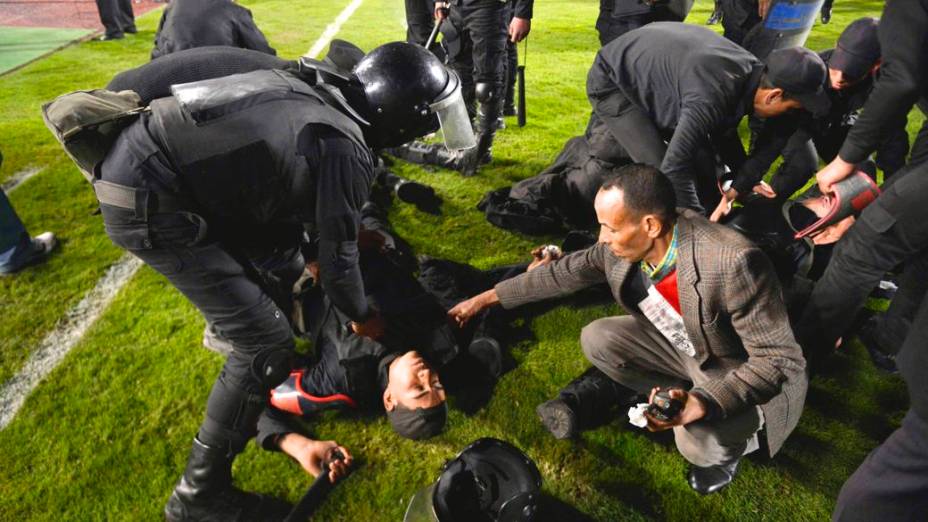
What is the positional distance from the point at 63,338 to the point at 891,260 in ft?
17.4

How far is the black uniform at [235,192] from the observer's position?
82.8 inches

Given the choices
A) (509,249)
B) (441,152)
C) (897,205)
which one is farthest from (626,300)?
(441,152)

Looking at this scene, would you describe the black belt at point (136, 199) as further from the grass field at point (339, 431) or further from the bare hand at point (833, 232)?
the bare hand at point (833, 232)

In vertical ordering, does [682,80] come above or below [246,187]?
below

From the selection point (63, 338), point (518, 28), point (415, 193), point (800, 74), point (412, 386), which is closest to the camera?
point (412, 386)

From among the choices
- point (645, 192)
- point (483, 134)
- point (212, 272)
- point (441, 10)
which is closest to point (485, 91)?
point (483, 134)

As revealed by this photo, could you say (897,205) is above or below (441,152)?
above

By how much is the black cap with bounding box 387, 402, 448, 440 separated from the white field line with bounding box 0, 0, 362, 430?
2.45 metres

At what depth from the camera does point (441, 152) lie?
585cm

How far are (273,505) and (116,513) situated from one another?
80cm

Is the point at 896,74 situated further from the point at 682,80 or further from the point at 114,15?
the point at 114,15

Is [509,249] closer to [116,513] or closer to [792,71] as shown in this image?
[792,71]

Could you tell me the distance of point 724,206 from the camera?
407 cm

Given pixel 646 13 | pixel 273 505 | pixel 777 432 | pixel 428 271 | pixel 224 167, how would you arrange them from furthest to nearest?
pixel 646 13, pixel 428 271, pixel 273 505, pixel 777 432, pixel 224 167
